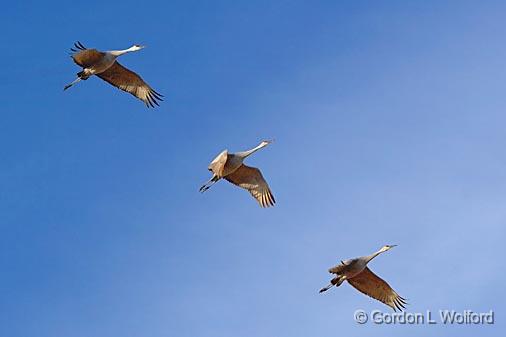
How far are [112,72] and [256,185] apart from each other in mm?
6052

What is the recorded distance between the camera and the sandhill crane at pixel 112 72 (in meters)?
34.3

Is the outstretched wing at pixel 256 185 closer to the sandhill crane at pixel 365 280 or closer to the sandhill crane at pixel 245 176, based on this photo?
the sandhill crane at pixel 245 176

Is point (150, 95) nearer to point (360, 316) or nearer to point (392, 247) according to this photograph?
point (392, 247)

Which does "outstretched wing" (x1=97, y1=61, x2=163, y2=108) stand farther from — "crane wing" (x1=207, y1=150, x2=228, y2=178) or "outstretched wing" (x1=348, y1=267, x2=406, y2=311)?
"outstretched wing" (x1=348, y1=267, x2=406, y2=311)

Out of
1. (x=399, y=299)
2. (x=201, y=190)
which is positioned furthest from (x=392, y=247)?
(x=201, y=190)

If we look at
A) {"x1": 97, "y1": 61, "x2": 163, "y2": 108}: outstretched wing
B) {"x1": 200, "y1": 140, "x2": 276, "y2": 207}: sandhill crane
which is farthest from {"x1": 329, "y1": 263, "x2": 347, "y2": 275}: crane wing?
{"x1": 97, "y1": 61, "x2": 163, "y2": 108}: outstretched wing

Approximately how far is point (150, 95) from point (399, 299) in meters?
10.5

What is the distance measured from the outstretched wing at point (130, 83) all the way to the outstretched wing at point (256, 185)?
4.26 metres

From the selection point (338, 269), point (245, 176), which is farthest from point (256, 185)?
point (338, 269)

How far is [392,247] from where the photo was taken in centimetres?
3550

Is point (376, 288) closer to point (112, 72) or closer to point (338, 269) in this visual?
point (338, 269)

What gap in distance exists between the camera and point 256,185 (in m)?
34.9

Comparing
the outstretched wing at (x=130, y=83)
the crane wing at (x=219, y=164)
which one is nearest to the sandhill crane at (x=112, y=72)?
the outstretched wing at (x=130, y=83)

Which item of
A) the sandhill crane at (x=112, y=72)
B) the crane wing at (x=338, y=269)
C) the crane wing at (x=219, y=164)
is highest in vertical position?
the sandhill crane at (x=112, y=72)
